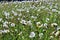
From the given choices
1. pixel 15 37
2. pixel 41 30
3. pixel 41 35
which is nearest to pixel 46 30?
pixel 41 30

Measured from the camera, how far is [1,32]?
349 cm

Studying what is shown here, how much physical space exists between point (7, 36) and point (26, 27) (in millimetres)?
567

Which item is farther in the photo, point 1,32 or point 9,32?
point 9,32

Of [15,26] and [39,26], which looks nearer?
[39,26]

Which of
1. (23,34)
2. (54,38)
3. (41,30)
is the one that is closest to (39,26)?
(41,30)

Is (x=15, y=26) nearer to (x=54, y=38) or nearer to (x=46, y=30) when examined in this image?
(x=46, y=30)

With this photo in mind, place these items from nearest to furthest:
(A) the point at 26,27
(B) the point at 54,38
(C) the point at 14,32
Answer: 1. (B) the point at 54,38
2. (C) the point at 14,32
3. (A) the point at 26,27

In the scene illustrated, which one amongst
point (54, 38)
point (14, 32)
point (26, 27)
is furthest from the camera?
point (26, 27)

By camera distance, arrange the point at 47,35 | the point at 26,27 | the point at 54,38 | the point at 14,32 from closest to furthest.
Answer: the point at 54,38, the point at 47,35, the point at 14,32, the point at 26,27

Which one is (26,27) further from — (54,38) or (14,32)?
(54,38)

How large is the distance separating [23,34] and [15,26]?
0.66 meters

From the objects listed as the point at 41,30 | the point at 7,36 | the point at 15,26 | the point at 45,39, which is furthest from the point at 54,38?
the point at 15,26

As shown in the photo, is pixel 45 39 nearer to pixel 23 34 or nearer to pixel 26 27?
pixel 23 34

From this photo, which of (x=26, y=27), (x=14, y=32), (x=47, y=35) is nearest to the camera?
(x=47, y=35)
